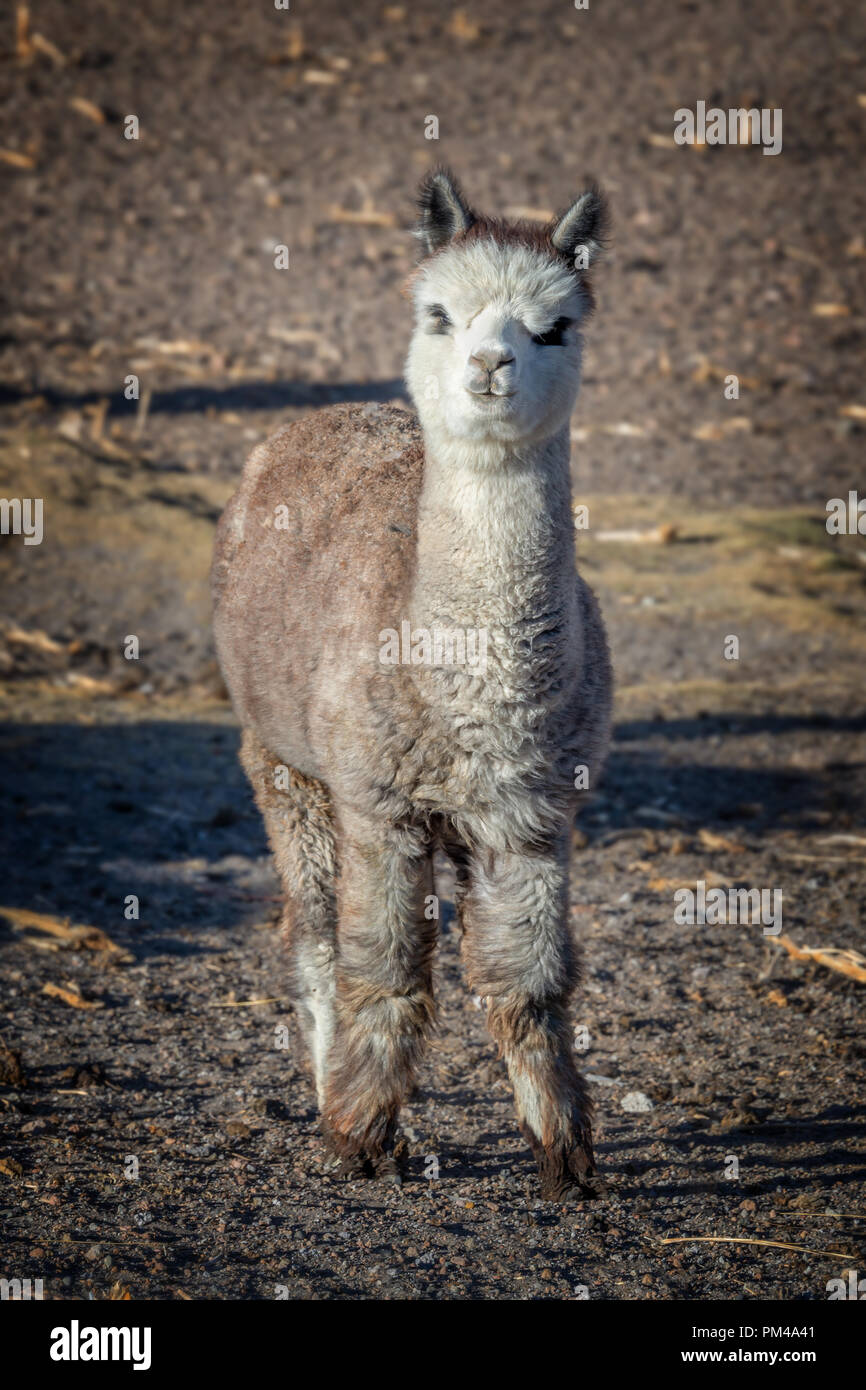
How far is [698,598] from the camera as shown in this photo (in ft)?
47.6

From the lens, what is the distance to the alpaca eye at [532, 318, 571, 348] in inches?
224

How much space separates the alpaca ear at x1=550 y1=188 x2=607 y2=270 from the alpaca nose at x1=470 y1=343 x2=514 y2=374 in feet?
2.37

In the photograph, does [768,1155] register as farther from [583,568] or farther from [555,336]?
[583,568]

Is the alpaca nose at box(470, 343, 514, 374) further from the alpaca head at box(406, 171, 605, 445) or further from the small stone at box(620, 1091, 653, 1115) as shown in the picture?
the small stone at box(620, 1091, 653, 1115)

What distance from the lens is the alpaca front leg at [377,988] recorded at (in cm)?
588

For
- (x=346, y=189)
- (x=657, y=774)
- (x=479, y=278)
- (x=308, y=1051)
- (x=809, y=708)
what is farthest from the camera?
(x=346, y=189)

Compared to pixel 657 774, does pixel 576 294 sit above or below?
above

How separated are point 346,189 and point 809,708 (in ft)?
46.6

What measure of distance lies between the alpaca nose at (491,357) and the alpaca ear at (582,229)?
72 centimetres

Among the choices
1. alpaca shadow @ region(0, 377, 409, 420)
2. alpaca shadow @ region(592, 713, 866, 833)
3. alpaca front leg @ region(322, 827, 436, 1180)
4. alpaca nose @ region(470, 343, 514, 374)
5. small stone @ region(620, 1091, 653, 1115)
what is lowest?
small stone @ region(620, 1091, 653, 1115)

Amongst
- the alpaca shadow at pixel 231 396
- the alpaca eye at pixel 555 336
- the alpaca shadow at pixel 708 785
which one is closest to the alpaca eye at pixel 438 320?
the alpaca eye at pixel 555 336

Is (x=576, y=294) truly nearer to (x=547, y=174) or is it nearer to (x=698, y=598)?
(x=698, y=598)

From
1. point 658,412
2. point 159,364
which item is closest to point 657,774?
point 658,412

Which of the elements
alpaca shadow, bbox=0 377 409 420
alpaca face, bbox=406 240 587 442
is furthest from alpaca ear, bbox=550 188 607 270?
alpaca shadow, bbox=0 377 409 420
